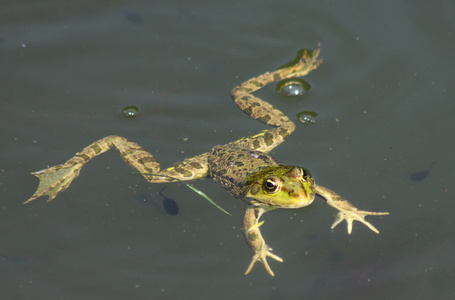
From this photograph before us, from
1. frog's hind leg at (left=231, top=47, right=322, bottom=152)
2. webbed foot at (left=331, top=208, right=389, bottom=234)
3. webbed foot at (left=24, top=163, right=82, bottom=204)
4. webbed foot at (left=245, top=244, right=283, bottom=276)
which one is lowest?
webbed foot at (left=24, top=163, right=82, bottom=204)

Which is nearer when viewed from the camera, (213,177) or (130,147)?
(213,177)

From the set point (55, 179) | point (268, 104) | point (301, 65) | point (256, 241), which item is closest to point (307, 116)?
point (268, 104)

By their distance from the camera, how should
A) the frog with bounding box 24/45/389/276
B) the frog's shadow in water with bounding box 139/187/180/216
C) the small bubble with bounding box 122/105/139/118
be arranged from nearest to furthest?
the frog with bounding box 24/45/389/276 → the frog's shadow in water with bounding box 139/187/180/216 → the small bubble with bounding box 122/105/139/118

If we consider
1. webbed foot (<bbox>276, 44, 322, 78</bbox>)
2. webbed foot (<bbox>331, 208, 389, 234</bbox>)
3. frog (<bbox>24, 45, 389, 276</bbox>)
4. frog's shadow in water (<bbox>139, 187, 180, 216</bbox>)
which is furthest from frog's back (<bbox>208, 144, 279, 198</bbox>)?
webbed foot (<bbox>276, 44, 322, 78</bbox>)

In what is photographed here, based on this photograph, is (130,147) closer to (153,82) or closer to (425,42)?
(153,82)

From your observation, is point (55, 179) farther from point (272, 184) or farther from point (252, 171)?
point (272, 184)

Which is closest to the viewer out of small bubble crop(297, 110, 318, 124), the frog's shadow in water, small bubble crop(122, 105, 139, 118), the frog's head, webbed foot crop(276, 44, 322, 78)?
the frog's head

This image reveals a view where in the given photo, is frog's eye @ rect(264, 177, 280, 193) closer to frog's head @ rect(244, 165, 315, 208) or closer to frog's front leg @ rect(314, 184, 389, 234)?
frog's head @ rect(244, 165, 315, 208)

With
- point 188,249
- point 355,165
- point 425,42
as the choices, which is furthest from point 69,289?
point 425,42

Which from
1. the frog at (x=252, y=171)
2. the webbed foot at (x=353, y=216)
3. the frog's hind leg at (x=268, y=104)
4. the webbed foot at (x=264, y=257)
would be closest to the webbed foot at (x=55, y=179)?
the frog at (x=252, y=171)
